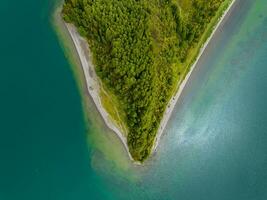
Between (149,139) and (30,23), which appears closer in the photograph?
(149,139)

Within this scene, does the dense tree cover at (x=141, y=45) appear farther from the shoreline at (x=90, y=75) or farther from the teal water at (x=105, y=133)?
the teal water at (x=105, y=133)

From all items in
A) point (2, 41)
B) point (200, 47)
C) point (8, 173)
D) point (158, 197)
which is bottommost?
point (158, 197)

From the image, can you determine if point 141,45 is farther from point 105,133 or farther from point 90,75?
point 105,133

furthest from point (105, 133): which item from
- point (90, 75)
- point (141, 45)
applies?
point (141, 45)

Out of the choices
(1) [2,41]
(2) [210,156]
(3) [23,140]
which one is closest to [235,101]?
(2) [210,156]

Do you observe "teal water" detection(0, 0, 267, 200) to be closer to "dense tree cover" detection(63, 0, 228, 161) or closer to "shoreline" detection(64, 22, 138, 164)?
"shoreline" detection(64, 22, 138, 164)

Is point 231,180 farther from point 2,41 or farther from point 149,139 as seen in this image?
point 2,41

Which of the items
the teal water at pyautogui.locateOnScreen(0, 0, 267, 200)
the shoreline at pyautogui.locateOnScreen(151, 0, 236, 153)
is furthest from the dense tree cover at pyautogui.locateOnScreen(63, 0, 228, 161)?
the teal water at pyautogui.locateOnScreen(0, 0, 267, 200)
